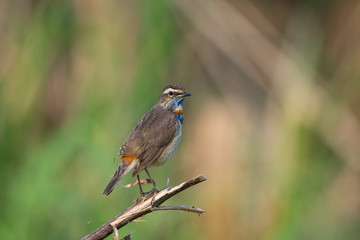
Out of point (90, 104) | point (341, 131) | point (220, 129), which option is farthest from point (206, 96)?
point (90, 104)

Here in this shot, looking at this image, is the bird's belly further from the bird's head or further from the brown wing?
the bird's head

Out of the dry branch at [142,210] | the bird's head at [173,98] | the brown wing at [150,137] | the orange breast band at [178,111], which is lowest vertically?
the dry branch at [142,210]

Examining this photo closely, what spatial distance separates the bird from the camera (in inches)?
114

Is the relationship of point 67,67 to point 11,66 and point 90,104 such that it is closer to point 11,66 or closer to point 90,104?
point 11,66

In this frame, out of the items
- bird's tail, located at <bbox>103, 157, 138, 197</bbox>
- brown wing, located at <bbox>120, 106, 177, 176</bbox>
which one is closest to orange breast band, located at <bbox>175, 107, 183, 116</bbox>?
brown wing, located at <bbox>120, 106, 177, 176</bbox>

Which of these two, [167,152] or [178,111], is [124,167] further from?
[178,111]

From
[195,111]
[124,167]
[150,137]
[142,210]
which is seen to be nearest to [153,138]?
[150,137]

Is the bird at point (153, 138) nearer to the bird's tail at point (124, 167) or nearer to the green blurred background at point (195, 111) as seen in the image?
the bird's tail at point (124, 167)

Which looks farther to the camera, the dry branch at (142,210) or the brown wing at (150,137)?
the brown wing at (150,137)

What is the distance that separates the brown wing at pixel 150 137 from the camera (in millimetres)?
2904

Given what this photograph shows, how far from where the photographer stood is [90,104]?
459 centimetres

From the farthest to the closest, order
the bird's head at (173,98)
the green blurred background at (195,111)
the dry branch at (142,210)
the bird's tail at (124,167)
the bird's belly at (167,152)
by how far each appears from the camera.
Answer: the green blurred background at (195,111) → the bird's head at (173,98) → the bird's belly at (167,152) → the bird's tail at (124,167) → the dry branch at (142,210)

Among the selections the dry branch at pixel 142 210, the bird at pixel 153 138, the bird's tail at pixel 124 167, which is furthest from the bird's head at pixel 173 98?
the dry branch at pixel 142 210

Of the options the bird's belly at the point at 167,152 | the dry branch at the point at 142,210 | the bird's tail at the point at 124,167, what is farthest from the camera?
the bird's belly at the point at 167,152
